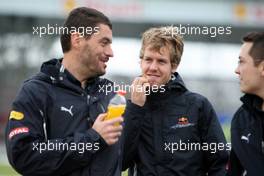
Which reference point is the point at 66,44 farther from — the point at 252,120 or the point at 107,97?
the point at 252,120

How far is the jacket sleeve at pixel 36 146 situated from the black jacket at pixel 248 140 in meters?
0.95

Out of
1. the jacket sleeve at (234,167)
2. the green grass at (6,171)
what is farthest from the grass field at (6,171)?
the jacket sleeve at (234,167)

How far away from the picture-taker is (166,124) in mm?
4617

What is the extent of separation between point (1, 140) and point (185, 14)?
8.44 metres

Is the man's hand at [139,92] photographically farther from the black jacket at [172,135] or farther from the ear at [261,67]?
the ear at [261,67]

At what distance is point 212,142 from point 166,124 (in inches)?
14.5

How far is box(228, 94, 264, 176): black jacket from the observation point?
4.09m

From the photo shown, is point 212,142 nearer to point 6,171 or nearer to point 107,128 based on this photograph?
point 107,128

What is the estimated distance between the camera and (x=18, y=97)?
155 inches

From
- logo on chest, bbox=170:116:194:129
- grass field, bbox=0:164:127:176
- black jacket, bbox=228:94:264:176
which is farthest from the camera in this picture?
grass field, bbox=0:164:127:176

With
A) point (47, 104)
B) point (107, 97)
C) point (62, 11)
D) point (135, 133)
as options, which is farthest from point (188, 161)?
point (62, 11)

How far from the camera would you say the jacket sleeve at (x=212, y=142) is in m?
4.63
